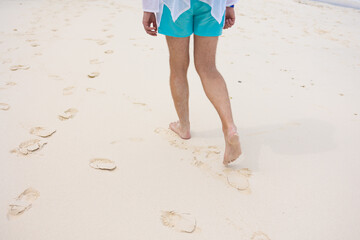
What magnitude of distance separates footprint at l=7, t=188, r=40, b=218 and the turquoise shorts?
33.1 inches

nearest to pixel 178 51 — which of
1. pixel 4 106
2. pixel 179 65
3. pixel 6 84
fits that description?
pixel 179 65

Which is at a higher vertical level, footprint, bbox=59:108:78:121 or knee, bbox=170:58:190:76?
knee, bbox=170:58:190:76

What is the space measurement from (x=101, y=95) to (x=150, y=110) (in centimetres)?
38

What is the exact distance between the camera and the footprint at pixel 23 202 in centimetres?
92

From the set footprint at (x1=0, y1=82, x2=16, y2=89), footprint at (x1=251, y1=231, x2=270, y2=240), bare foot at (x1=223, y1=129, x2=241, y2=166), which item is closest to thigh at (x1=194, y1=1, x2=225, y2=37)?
bare foot at (x1=223, y1=129, x2=241, y2=166)

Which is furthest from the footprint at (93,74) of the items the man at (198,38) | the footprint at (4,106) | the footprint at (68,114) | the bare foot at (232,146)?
the bare foot at (232,146)

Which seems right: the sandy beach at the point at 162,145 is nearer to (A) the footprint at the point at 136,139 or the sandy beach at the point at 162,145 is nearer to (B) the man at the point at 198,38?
(A) the footprint at the point at 136,139

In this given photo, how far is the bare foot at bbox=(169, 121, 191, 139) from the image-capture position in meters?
1.30

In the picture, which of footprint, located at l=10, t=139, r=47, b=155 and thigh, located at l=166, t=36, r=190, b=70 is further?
footprint, located at l=10, t=139, r=47, b=155

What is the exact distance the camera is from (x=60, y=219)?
2.97 feet

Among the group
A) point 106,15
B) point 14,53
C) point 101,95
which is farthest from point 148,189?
point 106,15

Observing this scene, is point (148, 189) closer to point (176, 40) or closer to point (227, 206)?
point (227, 206)

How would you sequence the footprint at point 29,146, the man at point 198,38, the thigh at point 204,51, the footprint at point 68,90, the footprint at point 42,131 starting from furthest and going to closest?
the footprint at point 68,90 → the footprint at point 42,131 → the footprint at point 29,146 → the thigh at point 204,51 → the man at point 198,38

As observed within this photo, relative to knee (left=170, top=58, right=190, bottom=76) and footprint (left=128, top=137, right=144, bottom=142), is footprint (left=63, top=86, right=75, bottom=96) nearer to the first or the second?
footprint (left=128, top=137, right=144, bottom=142)
